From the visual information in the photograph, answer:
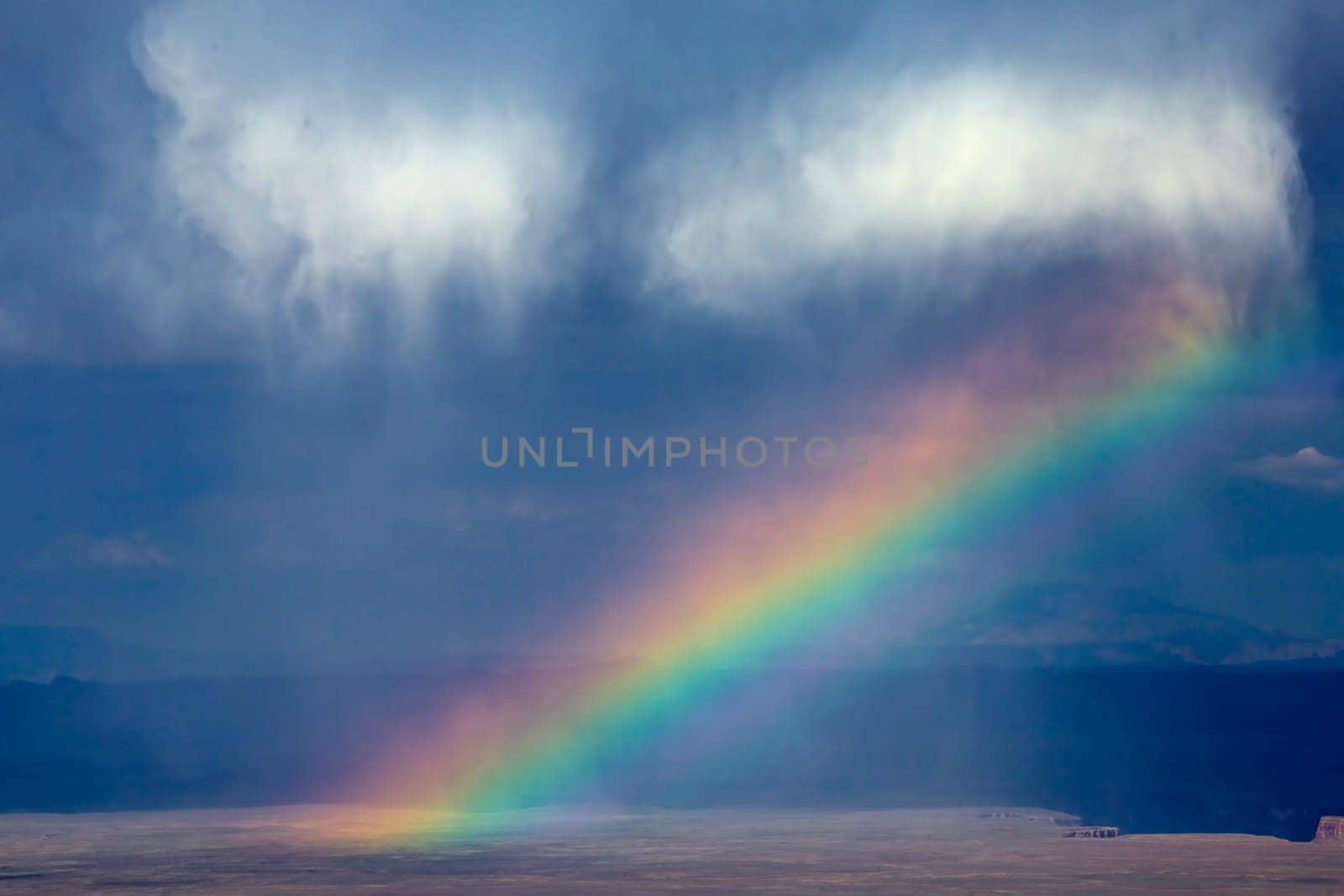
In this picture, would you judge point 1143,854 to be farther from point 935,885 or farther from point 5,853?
point 5,853

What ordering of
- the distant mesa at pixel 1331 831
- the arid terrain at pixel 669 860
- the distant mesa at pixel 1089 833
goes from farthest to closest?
the distant mesa at pixel 1089 833 < the distant mesa at pixel 1331 831 < the arid terrain at pixel 669 860

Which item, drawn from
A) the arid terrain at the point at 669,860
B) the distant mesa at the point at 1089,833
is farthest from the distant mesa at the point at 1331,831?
the distant mesa at the point at 1089,833

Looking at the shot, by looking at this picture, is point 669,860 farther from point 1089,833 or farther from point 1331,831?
point 1331,831

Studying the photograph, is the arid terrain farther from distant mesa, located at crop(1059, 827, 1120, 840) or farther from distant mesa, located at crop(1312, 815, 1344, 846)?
distant mesa, located at crop(1312, 815, 1344, 846)

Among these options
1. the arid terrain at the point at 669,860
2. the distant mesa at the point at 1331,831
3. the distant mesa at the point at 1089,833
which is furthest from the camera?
the distant mesa at the point at 1089,833

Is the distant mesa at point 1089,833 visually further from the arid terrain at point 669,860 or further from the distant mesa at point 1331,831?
the distant mesa at point 1331,831

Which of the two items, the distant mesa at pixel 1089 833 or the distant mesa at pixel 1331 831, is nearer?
the distant mesa at pixel 1331 831

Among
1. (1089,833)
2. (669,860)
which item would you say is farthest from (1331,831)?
(669,860)
